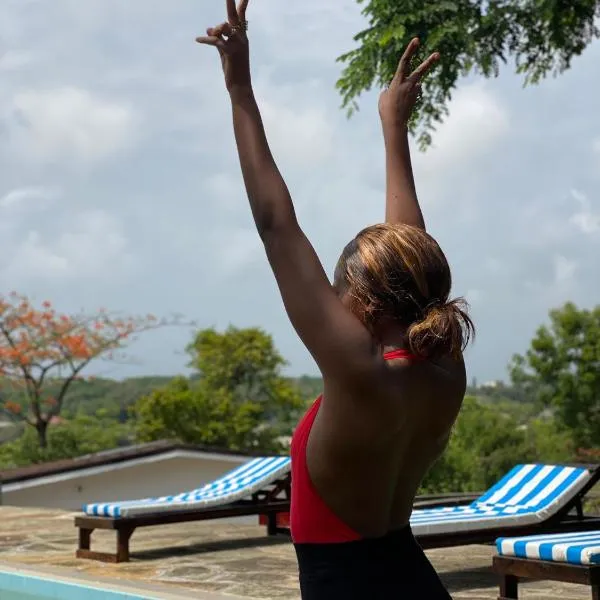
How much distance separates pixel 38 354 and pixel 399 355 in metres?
24.1

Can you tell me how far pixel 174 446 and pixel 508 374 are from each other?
41.3 feet

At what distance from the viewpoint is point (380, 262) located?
183 centimetres

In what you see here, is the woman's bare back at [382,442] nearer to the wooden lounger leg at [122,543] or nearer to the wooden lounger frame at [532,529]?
the wooden lounger frame at [532,529]

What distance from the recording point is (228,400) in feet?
80.7

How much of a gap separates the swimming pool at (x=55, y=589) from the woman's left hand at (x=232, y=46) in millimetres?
5301

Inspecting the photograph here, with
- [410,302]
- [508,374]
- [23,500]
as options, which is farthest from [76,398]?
[410,302]

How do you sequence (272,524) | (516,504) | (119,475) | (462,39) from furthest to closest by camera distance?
1. (119,475)
2. (462,39)
3. (272,524)
4. (516,504)

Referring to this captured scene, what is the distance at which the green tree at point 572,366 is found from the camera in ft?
71.2

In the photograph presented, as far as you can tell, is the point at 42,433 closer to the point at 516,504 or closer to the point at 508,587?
the point at 516,504

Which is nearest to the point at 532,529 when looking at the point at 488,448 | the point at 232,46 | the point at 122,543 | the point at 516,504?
the point at 516,504

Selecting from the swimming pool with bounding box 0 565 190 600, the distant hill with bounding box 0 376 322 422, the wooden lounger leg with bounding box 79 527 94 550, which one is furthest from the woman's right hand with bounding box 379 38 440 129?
the distant hill with bounding box 0 376 322 422

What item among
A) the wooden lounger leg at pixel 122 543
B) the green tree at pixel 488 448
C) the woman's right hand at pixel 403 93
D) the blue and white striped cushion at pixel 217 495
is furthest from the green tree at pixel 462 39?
the green tree at pixel 488 448

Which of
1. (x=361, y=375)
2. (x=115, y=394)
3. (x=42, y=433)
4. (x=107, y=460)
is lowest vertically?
(x=361, y=375)

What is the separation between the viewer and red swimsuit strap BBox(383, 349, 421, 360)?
179 cm
